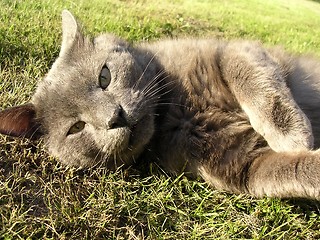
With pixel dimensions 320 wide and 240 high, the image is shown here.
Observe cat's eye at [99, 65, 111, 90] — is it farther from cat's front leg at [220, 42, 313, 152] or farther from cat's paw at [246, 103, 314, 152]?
cat's paw at [246, 103, 314, 152]

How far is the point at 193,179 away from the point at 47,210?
677mm

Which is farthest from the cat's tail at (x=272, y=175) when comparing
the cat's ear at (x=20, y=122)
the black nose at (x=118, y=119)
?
the cat's ear at (x=20, y=122)

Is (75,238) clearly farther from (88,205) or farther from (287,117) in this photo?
(287,117)

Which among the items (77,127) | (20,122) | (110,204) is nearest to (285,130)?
(110,204)

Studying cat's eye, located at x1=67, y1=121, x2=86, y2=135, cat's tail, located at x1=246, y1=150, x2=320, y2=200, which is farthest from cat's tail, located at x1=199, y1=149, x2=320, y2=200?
cat's eye, located at x1=67, y1=121, x2=86, y2=135

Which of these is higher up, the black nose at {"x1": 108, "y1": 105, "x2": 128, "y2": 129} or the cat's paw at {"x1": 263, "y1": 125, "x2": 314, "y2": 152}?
the cat's paw at {"x1": 263, "y1": 125, "x2": 314, "y2": 152}

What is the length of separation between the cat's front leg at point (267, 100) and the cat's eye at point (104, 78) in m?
0.58

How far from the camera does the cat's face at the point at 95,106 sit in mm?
1788

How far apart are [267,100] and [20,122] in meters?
1.20

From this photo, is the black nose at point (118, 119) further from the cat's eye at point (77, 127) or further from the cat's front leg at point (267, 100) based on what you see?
the cat's front leg at point (267, 100)

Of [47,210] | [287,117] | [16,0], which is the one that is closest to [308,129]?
[287,117]

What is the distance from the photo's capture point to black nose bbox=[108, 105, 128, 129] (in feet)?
5.70

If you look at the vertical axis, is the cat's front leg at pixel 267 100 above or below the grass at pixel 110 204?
above

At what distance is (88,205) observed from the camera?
5.64 feet
